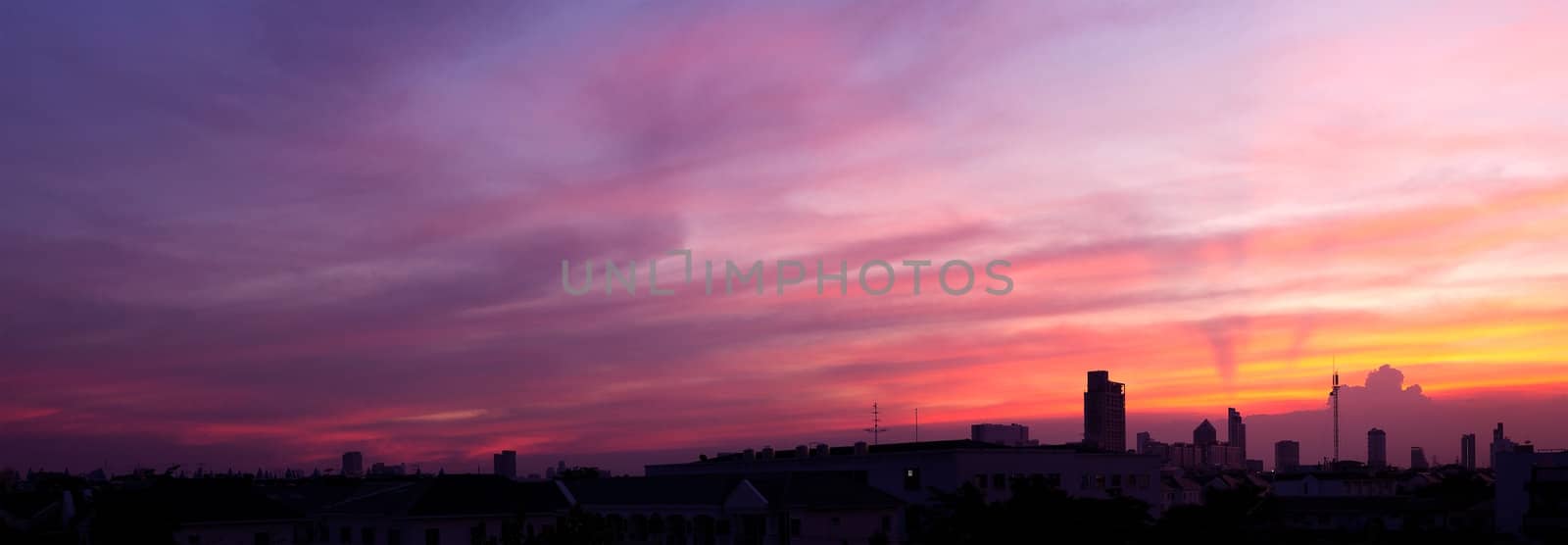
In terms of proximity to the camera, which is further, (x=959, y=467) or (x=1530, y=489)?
(x=959, y=467)

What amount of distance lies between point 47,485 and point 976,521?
261 ft

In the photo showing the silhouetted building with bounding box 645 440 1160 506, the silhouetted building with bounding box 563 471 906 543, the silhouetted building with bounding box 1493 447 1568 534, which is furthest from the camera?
the silhouetted building with bounding box 645 440 1160 506

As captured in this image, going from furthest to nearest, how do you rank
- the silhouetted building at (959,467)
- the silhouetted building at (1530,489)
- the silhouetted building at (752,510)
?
the silhouetted building at (959,467) → the silhouetted building at (1530,489) → the silhouetted building at (752,510)

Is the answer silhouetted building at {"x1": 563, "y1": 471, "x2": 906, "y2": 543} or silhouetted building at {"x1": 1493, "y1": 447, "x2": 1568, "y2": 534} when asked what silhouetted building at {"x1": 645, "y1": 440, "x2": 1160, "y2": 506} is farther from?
silhouetted building at {"x1": 1493, "y1": 447, "x2": 1568, "y2": 534}

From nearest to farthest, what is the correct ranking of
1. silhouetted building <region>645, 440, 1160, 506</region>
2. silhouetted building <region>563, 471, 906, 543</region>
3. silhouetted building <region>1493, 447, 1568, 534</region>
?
silhouetted building <region>563, 471, 906, 543</region>
silhouetted building <region>1493, 447, 1568, 534</region>
silhouetted building <region>645, 440, 1160, 506</region>

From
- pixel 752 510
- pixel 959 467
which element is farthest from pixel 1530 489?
pixel 752 510

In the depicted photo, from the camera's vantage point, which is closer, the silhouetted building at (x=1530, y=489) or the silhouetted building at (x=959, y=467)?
the silhouetted building at (x=1530, y=489)

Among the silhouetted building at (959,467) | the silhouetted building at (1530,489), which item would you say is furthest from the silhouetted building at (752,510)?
the silhouetted building at (1530,489)

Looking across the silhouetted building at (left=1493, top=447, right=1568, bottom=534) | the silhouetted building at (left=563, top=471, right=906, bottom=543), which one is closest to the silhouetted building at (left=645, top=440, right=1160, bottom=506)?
the silhouetted building at (left=563, top=471, right=906, bottom=543)

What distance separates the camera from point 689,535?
255 ft

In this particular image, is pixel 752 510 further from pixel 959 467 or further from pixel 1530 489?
pixel 1530 489

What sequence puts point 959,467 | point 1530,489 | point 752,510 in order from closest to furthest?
point 752,510 → point 1530,489 → point 959,467

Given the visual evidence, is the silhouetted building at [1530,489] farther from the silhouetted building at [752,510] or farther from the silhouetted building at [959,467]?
the silhouetted building at [752,510]

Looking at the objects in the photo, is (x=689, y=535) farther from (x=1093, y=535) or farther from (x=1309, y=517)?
(x=1309, y=517)
